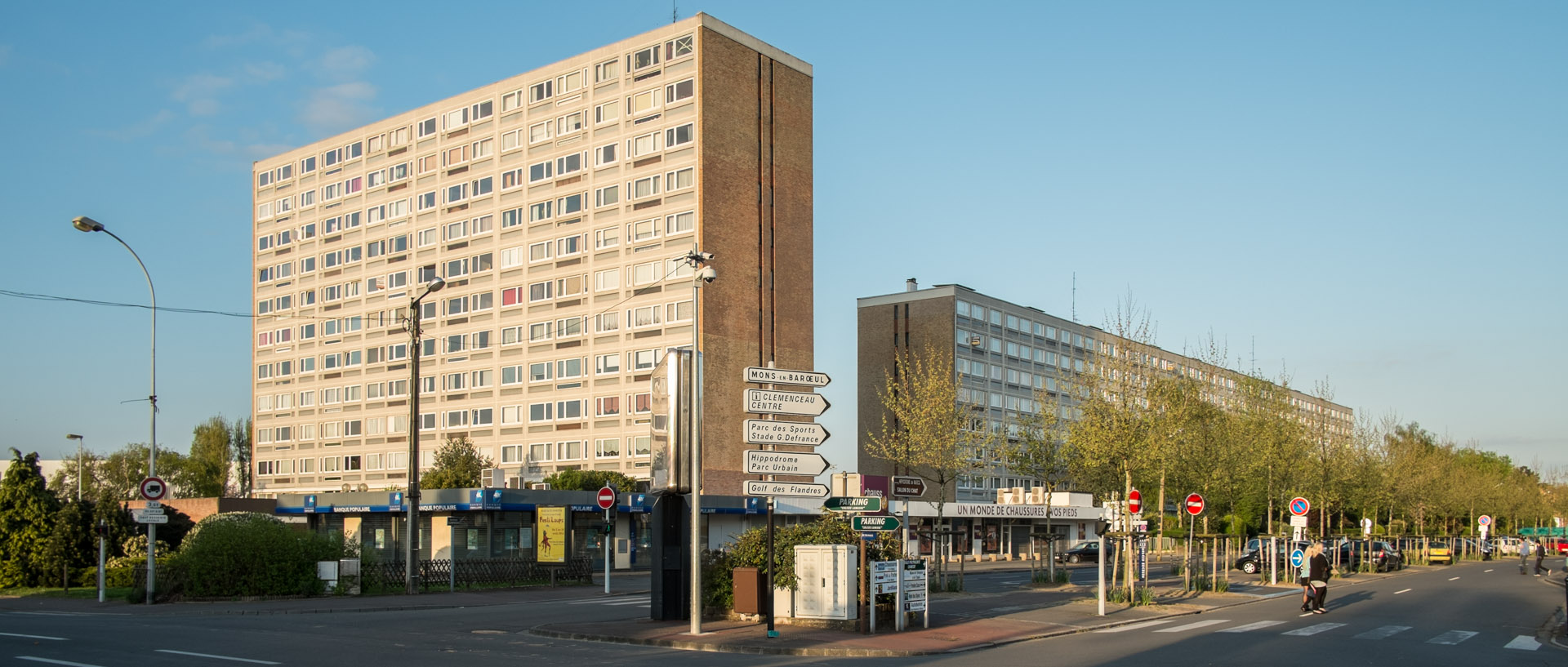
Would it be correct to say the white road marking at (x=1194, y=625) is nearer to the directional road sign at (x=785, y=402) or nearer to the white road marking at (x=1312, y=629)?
the white road marking at (x=1312, y=629)

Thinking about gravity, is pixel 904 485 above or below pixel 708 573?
above

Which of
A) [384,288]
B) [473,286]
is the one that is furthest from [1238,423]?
[384,288]

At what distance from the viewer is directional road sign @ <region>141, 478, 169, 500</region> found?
28.5 m

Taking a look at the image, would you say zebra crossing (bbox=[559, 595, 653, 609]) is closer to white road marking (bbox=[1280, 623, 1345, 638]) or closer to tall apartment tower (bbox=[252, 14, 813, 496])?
white road marking (bbox=[1280, 623, 1345, 638])

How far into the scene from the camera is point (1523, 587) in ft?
137

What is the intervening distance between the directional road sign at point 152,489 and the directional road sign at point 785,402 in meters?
16.5

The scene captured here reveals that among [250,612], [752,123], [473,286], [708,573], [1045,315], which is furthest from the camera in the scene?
[1045,315]

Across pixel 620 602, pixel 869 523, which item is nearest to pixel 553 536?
pixel 620 602

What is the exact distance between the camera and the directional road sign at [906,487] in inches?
949

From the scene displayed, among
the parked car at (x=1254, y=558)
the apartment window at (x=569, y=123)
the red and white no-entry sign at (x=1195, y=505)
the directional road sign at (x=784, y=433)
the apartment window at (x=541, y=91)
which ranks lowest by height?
the parked car at (x=1254, y=558)

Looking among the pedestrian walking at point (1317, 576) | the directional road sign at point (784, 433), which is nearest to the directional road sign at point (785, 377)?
the directional road sign at point (784, 433)

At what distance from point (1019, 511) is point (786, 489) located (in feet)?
180

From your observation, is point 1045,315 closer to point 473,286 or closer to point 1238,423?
point 473,286

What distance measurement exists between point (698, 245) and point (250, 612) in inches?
1486
